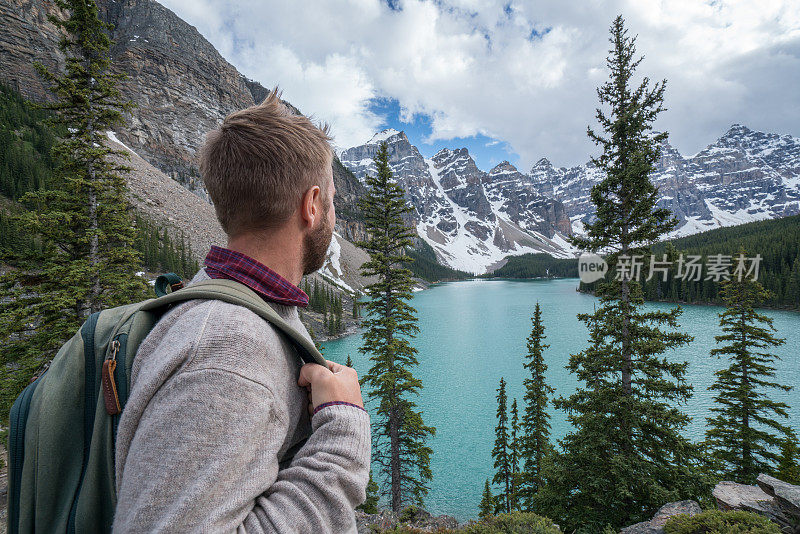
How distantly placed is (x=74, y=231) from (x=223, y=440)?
11418 mm

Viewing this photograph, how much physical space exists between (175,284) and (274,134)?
0.92 m

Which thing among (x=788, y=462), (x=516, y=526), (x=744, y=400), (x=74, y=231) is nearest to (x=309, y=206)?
(x=516, y=526)

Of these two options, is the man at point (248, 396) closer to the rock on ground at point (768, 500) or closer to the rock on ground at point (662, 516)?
the rock on ground at point (662, 516)

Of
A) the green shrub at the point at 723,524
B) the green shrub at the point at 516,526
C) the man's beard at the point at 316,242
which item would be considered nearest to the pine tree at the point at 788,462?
the green shrub at the point at 723,524

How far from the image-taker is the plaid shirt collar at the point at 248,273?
53.6 inches

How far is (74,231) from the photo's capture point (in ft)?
28.6

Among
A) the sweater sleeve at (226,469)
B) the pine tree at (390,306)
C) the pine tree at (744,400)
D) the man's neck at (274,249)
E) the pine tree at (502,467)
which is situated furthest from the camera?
the pine tree at (502,467)

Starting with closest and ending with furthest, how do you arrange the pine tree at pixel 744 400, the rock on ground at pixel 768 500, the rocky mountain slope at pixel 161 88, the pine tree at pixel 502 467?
1. the rock on ground at pixel 768 500
2. the pine tree at pixel 744 400
3. the pine tree at pixel 502 467
4. the rocky mountain slope at pixel 161 88

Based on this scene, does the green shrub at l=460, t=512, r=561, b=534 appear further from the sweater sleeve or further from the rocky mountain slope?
the rocky mountain slope

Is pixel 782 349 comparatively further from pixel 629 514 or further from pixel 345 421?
pixel 345 421

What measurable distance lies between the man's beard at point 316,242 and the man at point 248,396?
6cm

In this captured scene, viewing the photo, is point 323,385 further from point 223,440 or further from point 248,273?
point 248,273

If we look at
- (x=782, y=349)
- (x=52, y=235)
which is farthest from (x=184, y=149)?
(x=782, y=349)

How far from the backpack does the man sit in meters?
0.07
